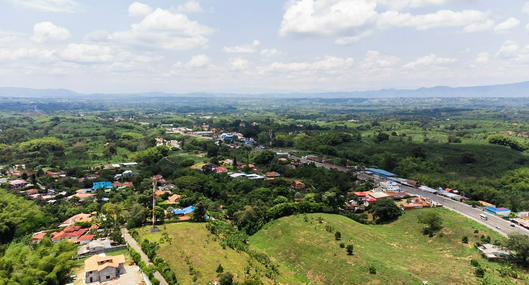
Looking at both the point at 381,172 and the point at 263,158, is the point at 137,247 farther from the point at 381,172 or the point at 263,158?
the point at 381,172

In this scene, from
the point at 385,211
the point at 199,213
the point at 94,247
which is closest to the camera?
the point at 94,247

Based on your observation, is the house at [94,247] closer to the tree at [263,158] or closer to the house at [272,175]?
the house at [272,175]

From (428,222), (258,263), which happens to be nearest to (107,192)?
(258,263)

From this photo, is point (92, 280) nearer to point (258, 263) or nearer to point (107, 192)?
point (258, 263)

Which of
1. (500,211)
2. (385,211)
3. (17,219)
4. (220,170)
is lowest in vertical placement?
(220,170)

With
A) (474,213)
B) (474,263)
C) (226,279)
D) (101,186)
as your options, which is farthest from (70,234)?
(474,213)

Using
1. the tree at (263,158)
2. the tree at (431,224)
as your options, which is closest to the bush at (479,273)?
the tree at (431,224)
